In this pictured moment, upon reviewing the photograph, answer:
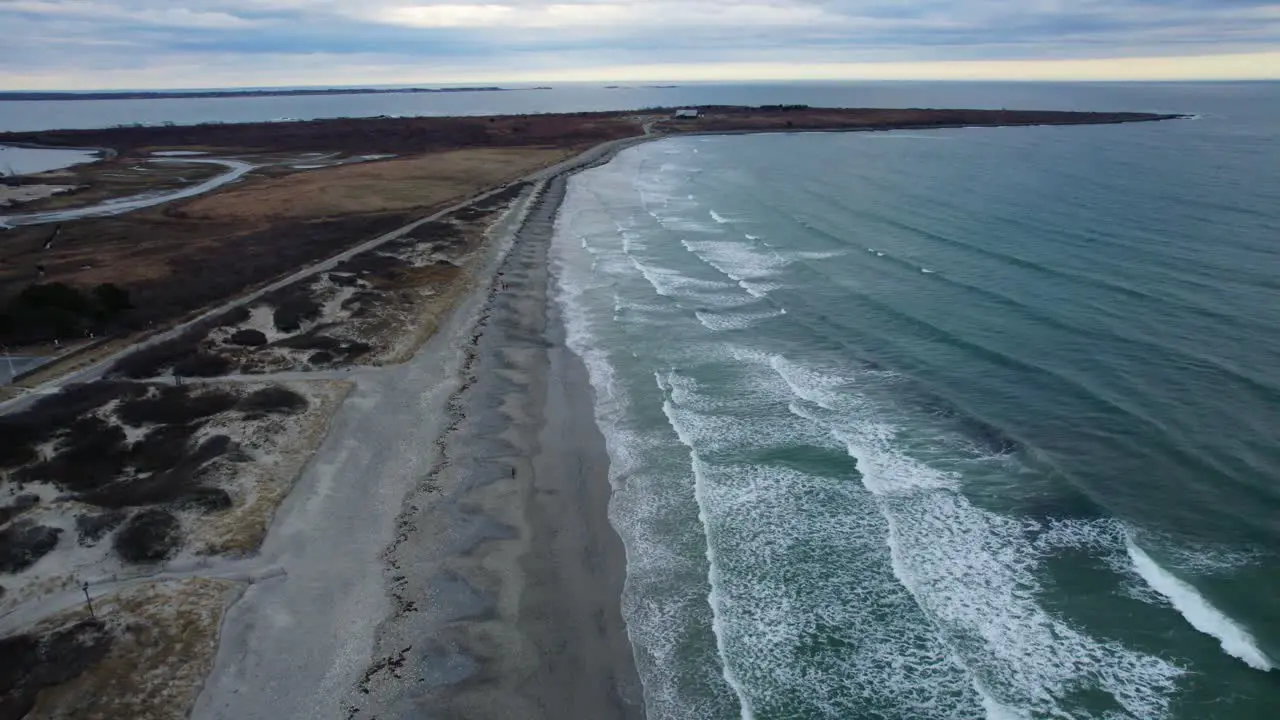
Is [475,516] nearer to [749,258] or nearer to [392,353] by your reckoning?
[392,353]

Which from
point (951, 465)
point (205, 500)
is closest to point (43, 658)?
point (205, 500)

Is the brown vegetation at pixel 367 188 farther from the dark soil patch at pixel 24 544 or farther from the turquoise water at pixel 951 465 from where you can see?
the dark soil patch at pixel 24 544

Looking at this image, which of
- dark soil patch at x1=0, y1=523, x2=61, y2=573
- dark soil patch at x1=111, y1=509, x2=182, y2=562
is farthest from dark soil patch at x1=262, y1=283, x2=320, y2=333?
dark soil patch at x1=0, y1=523, x2=61, y2=573

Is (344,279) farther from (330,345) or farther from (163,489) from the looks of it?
(163,489)

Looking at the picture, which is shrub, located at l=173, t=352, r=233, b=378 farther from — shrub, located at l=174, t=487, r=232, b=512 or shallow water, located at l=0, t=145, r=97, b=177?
shallow water, located at l=0, t=145, r=97, b=177

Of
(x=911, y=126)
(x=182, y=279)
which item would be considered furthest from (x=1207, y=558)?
(x=911, y=126)
